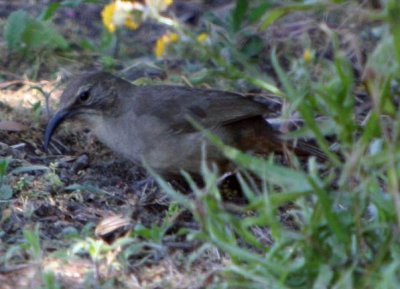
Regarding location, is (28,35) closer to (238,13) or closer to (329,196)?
(238,13)

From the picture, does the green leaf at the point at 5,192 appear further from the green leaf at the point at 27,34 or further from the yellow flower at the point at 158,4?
the green leaf at the point at 27,34

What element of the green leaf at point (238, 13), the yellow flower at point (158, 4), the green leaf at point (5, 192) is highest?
the yellow flower at point (158, 4)

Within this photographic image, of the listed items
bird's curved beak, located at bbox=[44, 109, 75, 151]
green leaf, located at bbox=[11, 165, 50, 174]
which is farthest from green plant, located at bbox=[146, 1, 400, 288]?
bird's curved beak, located at bbox=[44, 109, 75, 151]

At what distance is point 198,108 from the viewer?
599 cm

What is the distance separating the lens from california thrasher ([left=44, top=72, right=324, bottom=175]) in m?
5.83

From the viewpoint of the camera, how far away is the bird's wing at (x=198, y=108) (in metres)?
5.93

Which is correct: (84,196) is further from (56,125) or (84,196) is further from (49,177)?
(56,125)

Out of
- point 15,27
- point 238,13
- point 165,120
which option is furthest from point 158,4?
point 15,27

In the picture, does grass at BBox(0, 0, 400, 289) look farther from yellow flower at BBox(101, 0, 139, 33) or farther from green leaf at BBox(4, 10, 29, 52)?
green leaf at BBox(4, 10, 29, 52)

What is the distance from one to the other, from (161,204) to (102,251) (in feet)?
3.56

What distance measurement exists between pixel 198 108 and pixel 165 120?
21 cm

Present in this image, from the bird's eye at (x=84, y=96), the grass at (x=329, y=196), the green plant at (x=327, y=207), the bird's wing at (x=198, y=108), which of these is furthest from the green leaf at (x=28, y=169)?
the green plant at (x=327, y=207)

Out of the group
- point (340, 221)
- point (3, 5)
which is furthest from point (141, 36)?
point (340, 221)

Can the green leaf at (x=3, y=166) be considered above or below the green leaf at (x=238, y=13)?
below
